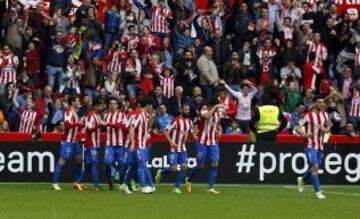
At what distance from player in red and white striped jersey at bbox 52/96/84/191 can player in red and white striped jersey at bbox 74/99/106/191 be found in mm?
185

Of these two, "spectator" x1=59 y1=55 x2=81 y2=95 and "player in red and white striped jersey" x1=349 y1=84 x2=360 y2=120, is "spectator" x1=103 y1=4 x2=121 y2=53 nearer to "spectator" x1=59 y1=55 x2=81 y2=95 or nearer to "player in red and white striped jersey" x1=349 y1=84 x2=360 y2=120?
"spectator" x1=59 y1=55 x2=81 y2=95

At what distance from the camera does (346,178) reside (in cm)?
3195

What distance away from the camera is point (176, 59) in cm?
3491

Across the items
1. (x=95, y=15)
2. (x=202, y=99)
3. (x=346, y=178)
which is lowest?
(x=346, y=178)

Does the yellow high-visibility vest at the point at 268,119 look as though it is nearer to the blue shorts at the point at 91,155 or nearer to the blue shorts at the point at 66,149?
the blue shorts at the point at 91,155

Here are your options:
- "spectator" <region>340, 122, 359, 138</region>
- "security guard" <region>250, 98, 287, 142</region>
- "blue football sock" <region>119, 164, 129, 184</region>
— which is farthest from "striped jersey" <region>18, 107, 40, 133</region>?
"spectator" <region>340, 122, 359, 138</region>

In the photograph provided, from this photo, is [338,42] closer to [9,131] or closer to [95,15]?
[95,15]

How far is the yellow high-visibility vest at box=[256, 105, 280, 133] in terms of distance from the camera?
31.5 m

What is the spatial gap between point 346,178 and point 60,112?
786 cm

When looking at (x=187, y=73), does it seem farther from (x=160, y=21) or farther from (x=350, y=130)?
(x=350, y=130)

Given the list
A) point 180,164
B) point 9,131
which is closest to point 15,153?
point 9,131

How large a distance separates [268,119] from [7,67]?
7251 millimetres

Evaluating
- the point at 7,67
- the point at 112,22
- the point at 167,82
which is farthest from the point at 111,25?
the point at 7,67

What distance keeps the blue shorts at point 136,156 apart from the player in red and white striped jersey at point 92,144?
1.73 m
